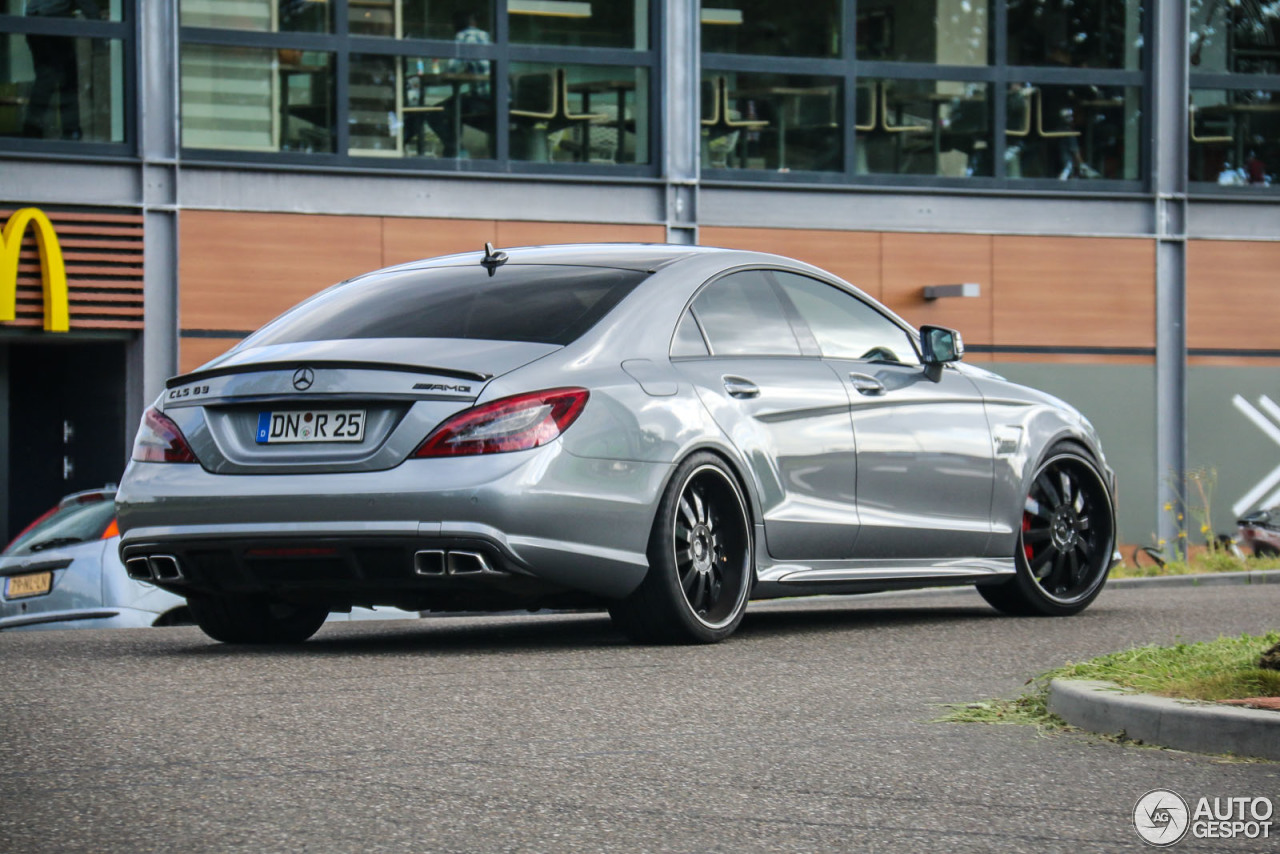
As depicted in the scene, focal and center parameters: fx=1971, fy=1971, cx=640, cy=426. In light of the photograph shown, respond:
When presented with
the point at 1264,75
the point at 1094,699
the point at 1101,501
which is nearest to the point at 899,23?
the point at 1264,75

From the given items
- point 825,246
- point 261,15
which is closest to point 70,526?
point 261,15

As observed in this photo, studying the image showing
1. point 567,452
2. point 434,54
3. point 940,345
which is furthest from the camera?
point 434,54

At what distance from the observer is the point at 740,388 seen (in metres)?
7.46

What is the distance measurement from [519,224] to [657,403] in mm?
14512

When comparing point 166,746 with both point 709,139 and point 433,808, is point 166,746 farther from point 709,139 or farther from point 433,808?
point 709,139

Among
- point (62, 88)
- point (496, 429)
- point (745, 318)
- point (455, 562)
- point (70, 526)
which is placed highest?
point (62, 88)

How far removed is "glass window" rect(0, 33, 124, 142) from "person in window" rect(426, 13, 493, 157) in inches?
129

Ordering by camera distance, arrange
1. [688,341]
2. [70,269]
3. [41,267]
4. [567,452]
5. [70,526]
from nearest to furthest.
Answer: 1. [567,452]
2. [688,341]
3. [70,526]
4. [41,267]
5. [70,269]

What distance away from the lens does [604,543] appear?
6.80 meters

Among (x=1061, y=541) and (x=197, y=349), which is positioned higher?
(x=197, y=349)

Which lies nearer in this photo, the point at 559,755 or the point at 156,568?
the point at 559,755

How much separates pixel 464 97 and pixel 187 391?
1440 cm

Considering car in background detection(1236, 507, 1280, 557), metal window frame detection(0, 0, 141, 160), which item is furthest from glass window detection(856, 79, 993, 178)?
metal window frame detection(0, 0, 141, 160)

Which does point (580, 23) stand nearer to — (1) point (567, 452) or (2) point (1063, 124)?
(2) point (1063, 124)
